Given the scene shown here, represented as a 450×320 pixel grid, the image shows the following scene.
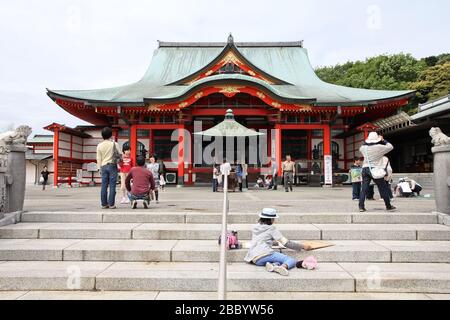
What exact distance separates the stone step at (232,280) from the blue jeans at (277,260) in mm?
118

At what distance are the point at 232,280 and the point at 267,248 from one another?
0.74m

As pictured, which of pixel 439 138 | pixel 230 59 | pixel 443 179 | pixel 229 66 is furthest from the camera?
pixel 229 66

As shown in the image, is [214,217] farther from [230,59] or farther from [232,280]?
[230,59]

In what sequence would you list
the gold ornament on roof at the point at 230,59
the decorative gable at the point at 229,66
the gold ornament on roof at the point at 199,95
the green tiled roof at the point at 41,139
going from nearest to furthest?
the gold ornament on roof at the point at 199,95 < the decorative gable at the point at 229,66 < the gold ornament on roof at the point at 230,59 < the green tiled roof at the point at 41,139

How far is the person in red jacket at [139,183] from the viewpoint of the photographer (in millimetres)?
7230

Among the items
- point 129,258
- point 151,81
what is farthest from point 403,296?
point 151,81

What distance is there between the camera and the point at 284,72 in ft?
75.1

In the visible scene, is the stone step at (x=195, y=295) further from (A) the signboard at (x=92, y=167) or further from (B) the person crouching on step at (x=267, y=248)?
(A) the signboard at (x=92, y=167)

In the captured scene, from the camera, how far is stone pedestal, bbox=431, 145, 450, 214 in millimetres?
6059

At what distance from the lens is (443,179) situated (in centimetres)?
612

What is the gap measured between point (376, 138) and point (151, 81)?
1723cm

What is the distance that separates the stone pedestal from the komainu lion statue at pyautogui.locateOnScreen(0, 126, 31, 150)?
816cm

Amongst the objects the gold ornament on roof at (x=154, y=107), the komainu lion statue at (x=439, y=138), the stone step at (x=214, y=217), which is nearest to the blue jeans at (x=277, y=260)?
the stone step at (x=214, y=217)

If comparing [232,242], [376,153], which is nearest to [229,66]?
[376,153]
